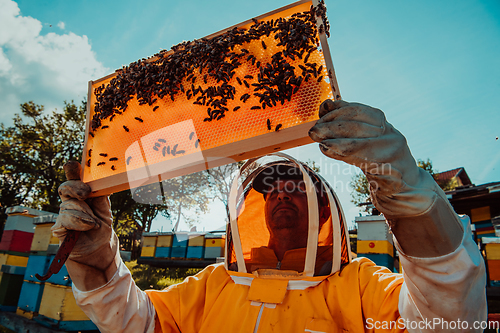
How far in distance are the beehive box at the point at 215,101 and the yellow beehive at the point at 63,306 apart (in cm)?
536

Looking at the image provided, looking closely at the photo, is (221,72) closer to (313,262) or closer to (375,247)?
(313,262)

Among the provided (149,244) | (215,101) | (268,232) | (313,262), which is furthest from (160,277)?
(215,101)

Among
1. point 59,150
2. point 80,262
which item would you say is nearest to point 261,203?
point 80,262

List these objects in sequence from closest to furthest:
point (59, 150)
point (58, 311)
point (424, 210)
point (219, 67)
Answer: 1. point (424, 210)
2. point (219, 67)
3. point (58, 311)
4. point (59, 150)

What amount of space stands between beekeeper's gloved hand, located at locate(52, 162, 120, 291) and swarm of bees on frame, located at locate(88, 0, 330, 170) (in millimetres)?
692

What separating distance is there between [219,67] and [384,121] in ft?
4.32

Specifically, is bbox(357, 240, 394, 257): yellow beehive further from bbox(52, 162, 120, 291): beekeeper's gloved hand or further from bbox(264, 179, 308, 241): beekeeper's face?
bbox(52, 162, 120, 291): beekeeper's gloved hand

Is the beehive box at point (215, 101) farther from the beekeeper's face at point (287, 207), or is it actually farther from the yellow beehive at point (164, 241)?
the yellow beehive at point (164, 241)

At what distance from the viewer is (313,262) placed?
7.40ft

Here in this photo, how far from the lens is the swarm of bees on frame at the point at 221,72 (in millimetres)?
1935

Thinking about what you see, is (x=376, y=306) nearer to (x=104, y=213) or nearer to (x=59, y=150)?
(x=104, y=213)

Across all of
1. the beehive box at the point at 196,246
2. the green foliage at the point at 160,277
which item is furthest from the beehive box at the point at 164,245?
the green foliage at the point at 160,277

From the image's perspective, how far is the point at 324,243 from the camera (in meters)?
2.50

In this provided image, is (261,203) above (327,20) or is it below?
below
